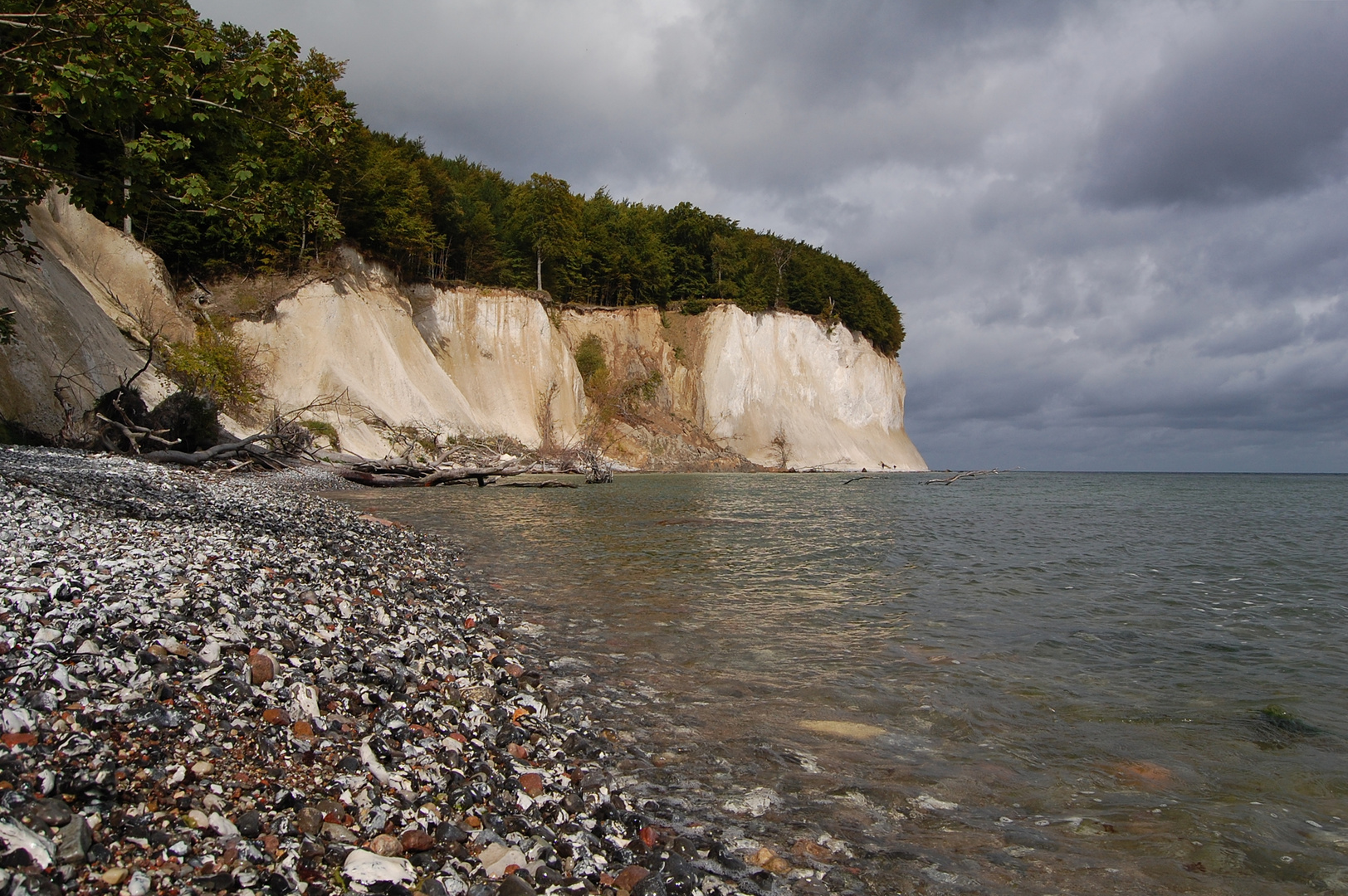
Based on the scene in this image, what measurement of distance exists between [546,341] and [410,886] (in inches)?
2025

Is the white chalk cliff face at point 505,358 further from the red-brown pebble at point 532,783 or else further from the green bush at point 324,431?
the red-brown pebble at point 532,783

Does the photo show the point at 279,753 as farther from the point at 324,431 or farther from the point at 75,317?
the point at 324,431

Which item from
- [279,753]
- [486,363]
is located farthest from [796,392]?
[279,753]

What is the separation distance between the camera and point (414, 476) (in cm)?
2647

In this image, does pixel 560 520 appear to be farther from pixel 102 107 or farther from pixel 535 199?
pixel 535 199

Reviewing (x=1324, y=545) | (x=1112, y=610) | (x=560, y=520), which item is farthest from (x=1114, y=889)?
(x=1324, y=545)

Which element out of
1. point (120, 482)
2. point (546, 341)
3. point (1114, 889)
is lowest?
point (1114, 889)

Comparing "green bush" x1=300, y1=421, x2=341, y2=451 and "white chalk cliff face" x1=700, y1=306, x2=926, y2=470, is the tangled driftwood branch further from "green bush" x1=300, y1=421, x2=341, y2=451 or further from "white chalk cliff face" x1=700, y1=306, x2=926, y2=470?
"white chalk cliff face" x1=700, y1=306, x2=926, y2=470

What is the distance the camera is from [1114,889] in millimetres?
3350

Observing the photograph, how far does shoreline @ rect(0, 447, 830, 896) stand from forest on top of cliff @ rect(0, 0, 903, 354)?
12.9 feet

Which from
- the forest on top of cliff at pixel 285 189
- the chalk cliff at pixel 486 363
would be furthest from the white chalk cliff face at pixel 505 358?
the forest on top of cliff at pixel 285 189

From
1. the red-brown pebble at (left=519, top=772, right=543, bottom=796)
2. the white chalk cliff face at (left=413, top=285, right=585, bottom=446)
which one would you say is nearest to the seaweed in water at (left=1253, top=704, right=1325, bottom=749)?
the red-brown pebble at (left=519, top=772, right=543, bottom=796)

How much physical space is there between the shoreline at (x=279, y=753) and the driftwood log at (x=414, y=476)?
1917 centimetres

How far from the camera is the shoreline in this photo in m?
2.50
